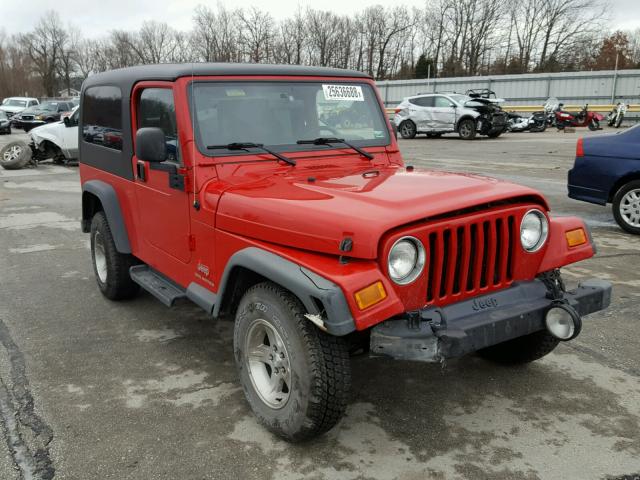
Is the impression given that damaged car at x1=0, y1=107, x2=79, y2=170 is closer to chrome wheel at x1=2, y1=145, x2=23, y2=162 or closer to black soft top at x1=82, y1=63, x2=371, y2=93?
chrome wheel at x1=2, y1=145, x2=23, y2=162

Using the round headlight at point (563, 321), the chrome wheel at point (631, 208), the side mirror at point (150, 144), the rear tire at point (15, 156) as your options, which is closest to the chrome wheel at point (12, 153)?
the rear tire at point (15, 156)

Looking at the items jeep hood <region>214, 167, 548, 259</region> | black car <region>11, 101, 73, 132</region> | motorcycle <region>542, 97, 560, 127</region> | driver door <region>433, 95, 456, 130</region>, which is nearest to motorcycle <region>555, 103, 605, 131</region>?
motorcycle <region>542, 97, 560, 127</region>

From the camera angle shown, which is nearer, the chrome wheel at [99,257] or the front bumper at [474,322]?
the front bumper at [474,322]

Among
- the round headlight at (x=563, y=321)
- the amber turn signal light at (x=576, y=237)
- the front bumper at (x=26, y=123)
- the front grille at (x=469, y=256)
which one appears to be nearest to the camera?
the front grille at (x=469, y=256)

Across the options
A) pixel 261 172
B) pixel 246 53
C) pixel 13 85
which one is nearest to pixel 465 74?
pixel 246 53

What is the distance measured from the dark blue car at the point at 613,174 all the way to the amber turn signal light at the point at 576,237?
455cm

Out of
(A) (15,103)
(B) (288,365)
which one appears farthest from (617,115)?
(A) (15,103)

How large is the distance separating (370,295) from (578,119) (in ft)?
96.6

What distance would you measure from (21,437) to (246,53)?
53648mm

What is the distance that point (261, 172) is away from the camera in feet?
12.0

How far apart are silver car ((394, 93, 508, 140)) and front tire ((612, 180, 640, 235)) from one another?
15206 mm

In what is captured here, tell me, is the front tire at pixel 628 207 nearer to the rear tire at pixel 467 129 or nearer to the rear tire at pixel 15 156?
the rear tire at pixel 15 156

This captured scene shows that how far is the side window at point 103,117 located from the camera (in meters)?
4.56

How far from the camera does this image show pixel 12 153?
1559 centimetres
